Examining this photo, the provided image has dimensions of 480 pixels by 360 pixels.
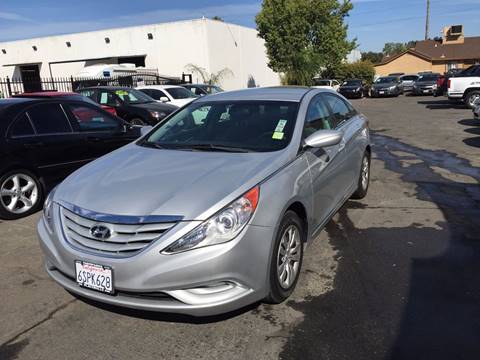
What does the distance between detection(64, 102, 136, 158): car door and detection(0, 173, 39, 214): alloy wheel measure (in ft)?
3.30

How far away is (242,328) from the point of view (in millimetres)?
3152

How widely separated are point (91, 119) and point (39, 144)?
42.9 inches

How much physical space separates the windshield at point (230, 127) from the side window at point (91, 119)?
2302 mm

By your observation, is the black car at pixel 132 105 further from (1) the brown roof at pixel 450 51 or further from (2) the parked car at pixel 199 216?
(1) the brown roof at pixel 450 51

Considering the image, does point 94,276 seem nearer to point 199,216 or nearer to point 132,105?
point 199,216

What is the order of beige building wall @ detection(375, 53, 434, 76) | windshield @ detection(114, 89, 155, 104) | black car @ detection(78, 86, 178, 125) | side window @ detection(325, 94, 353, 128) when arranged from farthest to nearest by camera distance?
beige building wall @ detection(375, 53, 434, 76)
windshield @ detection(114, 89, 155, 104)
black car @ detection(78, 86, 178, 125)
side window @ detection(325, 94, 353, 128)

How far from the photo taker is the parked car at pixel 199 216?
2797 millimetres

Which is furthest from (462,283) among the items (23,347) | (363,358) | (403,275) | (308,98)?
(23,347)

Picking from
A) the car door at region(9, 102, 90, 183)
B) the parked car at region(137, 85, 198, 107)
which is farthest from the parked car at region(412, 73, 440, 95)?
the car door at region(9, 102, 90, 183)

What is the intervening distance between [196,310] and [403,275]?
2.02m

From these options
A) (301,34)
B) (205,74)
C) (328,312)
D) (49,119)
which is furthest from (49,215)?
(301,34)

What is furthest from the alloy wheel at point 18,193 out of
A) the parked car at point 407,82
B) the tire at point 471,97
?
the parked car at point 407,82

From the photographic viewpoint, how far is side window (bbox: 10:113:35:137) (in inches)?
221

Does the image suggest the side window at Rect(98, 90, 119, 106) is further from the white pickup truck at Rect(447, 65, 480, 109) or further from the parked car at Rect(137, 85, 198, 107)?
the white pickup truck at Rect(447, 65, 480, 109)
